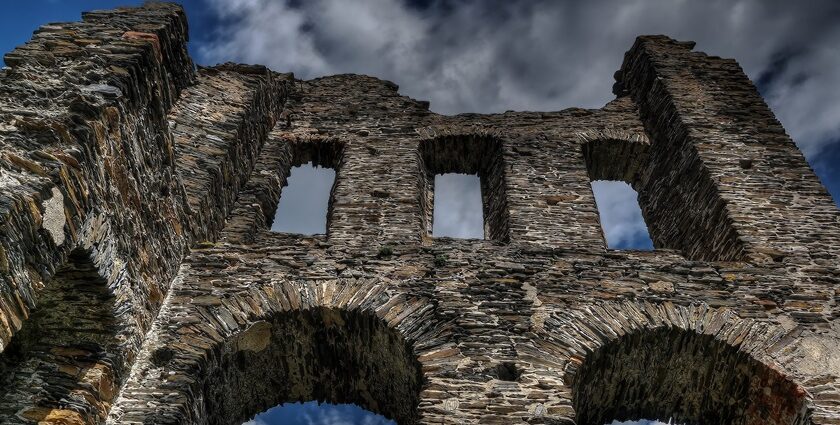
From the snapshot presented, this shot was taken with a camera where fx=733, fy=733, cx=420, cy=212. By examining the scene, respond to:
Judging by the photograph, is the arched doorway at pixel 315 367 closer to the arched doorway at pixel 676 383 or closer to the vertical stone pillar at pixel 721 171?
the arched doorway at pixel 676 383

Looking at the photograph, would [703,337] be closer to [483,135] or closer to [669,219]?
[669,219]

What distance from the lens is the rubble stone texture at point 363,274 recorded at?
5.09 meters

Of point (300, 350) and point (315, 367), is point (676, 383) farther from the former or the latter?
point (300, 350)

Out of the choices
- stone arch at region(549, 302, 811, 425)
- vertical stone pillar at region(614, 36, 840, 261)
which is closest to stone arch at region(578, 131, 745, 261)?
vertical stone pillar at region(614, 36, 840, 261)

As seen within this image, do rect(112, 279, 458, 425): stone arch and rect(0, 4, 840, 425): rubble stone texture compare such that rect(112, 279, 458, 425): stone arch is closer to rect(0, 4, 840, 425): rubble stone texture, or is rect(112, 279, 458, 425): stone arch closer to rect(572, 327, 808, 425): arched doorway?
rect(0, 4, 840, 425): rubble stone texture

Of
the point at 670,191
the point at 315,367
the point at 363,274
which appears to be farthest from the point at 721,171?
the point at 315,367

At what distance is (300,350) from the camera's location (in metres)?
6.54

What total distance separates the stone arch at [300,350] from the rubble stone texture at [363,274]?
22 mm

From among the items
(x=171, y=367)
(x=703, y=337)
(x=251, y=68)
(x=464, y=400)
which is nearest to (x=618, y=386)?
(x=703, y=337)

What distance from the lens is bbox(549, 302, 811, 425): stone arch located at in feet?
19.5

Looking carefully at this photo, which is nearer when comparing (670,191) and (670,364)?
(670,364)

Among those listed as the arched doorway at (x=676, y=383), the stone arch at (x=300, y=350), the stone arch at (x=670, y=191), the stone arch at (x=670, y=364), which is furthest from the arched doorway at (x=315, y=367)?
the stone arch at (x=670, y=191)

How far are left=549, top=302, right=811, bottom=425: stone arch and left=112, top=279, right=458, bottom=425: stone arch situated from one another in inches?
47.1

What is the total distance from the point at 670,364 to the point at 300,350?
10.6ft
